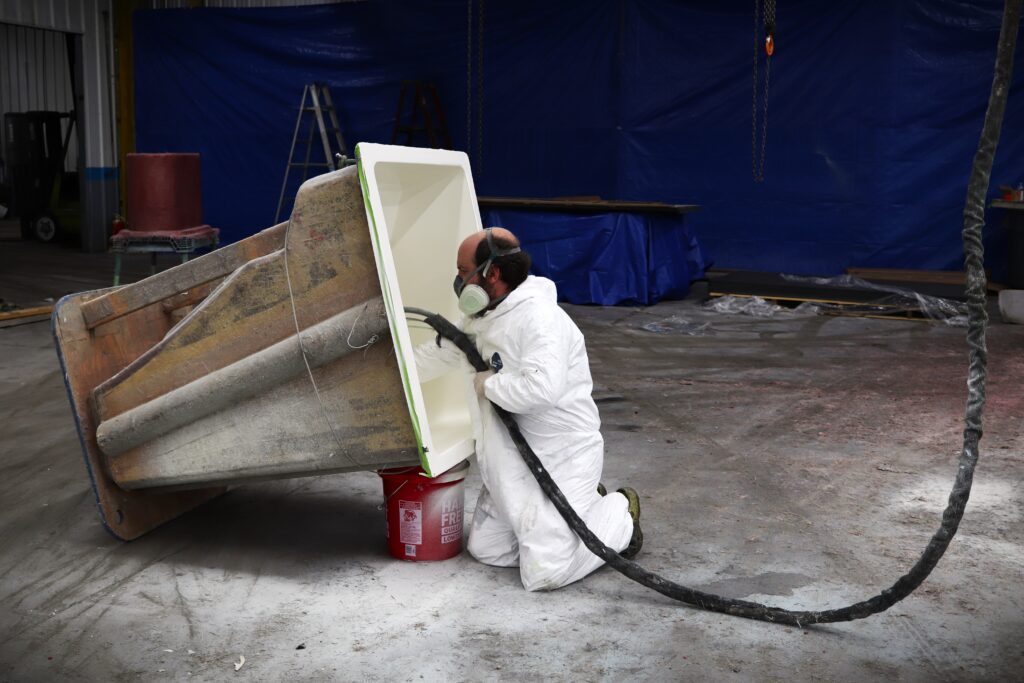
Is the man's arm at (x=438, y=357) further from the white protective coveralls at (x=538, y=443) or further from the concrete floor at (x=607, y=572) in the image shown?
the concrete floor at (x=607, y=572)

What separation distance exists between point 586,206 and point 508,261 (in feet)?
21.8

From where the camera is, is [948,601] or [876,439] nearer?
[948,601]

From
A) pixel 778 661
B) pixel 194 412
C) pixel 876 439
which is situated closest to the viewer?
pixel 778 661

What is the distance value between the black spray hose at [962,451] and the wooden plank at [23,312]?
20.7ft

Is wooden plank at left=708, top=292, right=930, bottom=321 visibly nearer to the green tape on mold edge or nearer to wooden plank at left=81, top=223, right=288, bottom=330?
wooden plank at left=81, top=223, right=288, bottom=330

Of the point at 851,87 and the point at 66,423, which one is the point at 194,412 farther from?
the point at 851,87

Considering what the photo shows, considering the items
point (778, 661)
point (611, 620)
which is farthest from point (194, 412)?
point (778, 661)

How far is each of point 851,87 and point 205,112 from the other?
8.16 metres

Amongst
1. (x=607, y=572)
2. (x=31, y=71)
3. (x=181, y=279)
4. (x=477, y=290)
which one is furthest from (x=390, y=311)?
(x=31, y=71)

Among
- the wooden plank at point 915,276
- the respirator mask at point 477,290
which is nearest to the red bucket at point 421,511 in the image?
the respirator mask at point 477,290

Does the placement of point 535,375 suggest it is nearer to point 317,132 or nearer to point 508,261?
point 508,261

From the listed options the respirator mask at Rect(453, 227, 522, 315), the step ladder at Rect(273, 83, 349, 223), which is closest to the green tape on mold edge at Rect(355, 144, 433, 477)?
the respirator mask at Rect(453, 227, 522, 315)

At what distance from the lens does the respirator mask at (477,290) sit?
3711 millimetres

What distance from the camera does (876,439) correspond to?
5805 millimetres
